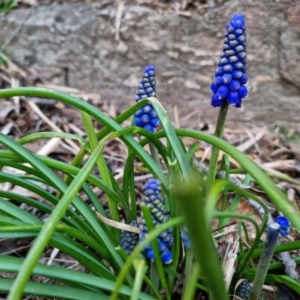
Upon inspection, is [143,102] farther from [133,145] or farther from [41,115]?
[41,115]

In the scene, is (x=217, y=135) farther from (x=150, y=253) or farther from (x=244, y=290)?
(x=244, y=290)

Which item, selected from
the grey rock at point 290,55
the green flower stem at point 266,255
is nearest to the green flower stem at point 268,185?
the green flower stem at point 266,255

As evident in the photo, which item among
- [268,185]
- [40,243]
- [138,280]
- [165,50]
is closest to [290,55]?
[165,50]

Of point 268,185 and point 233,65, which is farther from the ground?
point 233,65

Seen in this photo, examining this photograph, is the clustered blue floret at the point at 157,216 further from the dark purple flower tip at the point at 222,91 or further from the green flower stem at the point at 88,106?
the dark purple flower tip at the point at 222,91

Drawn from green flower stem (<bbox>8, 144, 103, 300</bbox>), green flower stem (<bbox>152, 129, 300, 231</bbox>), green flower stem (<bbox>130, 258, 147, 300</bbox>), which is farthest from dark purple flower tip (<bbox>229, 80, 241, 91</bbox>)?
green flower stem (<bbox>130, 258, 147, 300</bbox>)

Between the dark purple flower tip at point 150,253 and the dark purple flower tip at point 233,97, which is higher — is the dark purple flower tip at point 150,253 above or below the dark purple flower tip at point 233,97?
below
